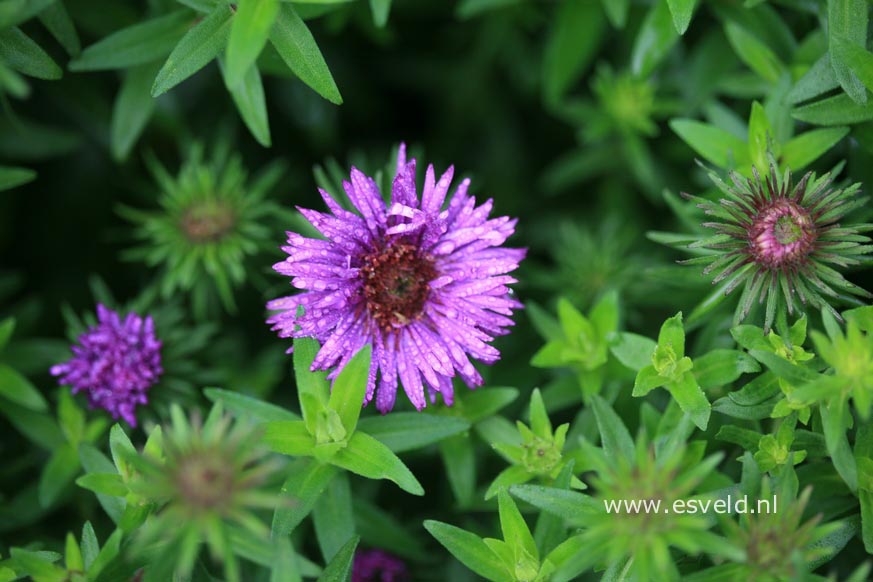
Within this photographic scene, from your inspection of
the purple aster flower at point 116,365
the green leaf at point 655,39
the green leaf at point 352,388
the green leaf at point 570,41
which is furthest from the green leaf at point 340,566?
the green leaf at point 570,41

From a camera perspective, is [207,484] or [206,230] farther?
[206,230]

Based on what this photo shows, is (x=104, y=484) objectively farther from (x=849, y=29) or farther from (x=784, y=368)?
(x=849, y=29)

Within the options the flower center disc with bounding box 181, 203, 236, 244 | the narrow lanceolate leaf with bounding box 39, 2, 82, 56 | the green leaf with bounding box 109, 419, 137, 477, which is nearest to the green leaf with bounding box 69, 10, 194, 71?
the narrow lanceolate leaf with bounding box 39, 2, 82, 56

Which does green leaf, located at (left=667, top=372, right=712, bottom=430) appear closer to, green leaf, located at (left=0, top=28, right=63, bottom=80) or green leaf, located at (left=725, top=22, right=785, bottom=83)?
green leaf, located at (left=725, top=22, right=785, bottom=83)

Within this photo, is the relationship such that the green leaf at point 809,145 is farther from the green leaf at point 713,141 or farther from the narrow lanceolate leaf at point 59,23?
the narrow lanceolate leaf at point 59,23

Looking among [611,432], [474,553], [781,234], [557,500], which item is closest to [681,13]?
[781,234]

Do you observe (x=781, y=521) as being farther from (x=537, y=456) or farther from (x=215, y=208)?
(x=215, y=208)
